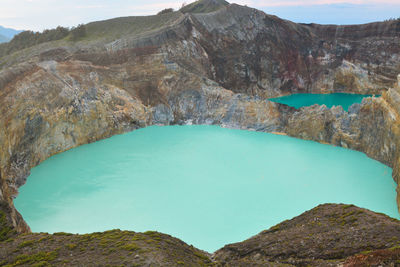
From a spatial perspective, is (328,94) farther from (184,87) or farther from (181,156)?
(181,156)

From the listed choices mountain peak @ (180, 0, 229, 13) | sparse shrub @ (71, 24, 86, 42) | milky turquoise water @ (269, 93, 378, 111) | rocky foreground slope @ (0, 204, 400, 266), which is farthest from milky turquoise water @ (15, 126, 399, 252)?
mountain peak @ (180, 0, 229, 13)

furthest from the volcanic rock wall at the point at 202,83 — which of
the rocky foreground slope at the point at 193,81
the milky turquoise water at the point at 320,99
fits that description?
the milky turquoise water at the point at 320,99

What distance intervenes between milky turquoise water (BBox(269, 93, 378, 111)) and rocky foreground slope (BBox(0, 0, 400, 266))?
1633mm

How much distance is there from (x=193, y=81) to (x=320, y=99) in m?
19.4

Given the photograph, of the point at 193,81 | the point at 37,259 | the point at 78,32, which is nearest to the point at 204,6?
the point at 193,81

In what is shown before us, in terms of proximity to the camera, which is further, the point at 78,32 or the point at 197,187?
the point at 78,32

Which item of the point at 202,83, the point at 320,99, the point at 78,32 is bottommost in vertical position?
the point at 320,99

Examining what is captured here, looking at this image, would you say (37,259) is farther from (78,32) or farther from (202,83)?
(78,32)

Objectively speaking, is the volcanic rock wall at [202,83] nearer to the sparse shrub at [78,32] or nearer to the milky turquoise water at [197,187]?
the milky turquoise water at [197,187]

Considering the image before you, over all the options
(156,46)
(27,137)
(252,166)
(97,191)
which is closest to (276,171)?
(252,166)

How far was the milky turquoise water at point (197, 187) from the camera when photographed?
1470 centimetres

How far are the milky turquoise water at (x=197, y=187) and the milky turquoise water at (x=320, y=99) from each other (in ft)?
54.5

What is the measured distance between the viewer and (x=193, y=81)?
112 feet

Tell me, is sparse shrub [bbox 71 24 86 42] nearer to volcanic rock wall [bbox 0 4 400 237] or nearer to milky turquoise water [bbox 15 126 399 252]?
volcanic rock wall [bbox 0 4 400 237]
